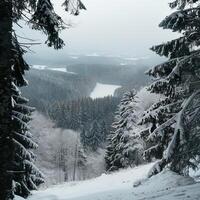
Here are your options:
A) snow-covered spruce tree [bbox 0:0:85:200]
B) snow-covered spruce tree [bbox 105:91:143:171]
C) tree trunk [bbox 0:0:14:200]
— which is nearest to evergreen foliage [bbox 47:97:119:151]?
snow-covered spruce tree [bbox 105:91:143:171]

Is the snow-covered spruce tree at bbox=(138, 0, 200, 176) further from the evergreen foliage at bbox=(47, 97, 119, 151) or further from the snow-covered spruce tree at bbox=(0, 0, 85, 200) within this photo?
the evergreen foliage at bbox=(47, 97, 119, 151)

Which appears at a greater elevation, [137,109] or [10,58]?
[10,58]

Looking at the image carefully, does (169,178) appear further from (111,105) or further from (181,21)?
(111,105)

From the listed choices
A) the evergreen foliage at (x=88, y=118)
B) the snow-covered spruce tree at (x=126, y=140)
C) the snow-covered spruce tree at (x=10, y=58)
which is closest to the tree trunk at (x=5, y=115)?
the snow-covered spruce tree at (x=10, y=58)

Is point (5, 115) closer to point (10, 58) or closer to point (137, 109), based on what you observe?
point (10, 58)

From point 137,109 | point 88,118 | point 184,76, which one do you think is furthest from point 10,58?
point 88,118

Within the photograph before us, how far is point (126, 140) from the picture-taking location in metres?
41.3

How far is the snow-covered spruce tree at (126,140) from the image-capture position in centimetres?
4044

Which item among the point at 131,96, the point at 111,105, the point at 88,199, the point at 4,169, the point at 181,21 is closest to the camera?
the point at 4,169

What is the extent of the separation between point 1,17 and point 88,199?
43.7 ft

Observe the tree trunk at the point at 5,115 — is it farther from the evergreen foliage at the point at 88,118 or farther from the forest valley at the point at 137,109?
the evergreen foliage at the point at 88,118

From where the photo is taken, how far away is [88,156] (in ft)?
293

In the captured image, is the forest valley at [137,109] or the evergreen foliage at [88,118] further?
the evergreen foliage at [88,118]

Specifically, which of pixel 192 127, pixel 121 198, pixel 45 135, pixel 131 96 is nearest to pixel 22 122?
pixel 121 198
